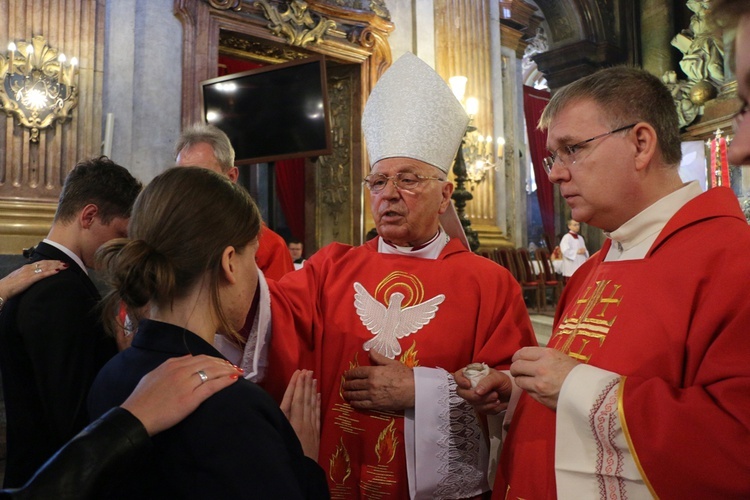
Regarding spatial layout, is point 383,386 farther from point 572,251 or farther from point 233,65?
point 572,251

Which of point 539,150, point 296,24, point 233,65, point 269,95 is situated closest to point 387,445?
point 269,95

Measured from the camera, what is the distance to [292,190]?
9031 mm

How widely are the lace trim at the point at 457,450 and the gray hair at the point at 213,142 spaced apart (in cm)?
168

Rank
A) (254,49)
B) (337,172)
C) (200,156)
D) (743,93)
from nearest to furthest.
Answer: (743,93)
(200,156)
(254,49)
(337,172)

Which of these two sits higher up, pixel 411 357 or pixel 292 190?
pixel 292 190

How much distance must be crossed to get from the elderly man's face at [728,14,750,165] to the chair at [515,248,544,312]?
8430 millimetres

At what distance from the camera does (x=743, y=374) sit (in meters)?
1.05

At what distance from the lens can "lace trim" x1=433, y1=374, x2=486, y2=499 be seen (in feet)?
5.73

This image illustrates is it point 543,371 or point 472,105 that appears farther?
point 472,105

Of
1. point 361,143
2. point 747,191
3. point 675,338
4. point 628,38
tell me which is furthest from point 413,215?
point 628,38

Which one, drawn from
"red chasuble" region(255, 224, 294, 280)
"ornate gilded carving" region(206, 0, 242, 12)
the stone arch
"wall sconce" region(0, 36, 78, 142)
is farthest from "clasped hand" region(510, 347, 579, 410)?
the stone arch

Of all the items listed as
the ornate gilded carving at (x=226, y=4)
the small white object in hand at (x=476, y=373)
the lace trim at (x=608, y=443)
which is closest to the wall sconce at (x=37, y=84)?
the ornate gilded carving at (x=226, y=4)

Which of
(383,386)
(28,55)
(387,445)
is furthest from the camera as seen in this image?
(28,55)

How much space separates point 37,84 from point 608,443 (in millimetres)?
5147
